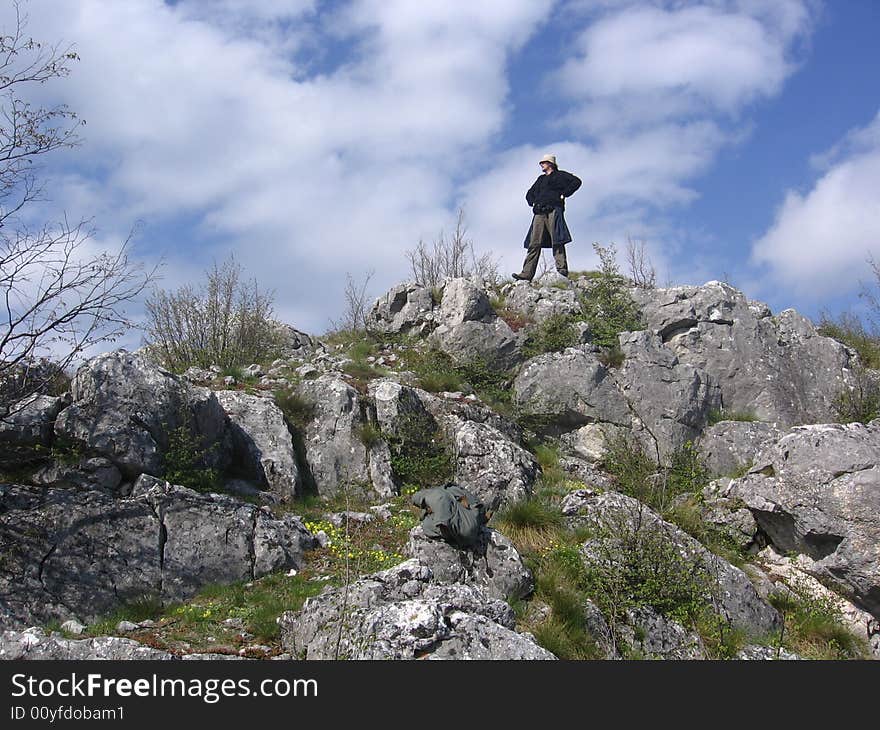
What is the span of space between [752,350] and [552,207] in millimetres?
5528

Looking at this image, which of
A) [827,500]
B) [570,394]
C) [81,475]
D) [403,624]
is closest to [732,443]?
[570,394]

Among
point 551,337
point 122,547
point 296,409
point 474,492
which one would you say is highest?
point 551,337

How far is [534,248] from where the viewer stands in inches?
677

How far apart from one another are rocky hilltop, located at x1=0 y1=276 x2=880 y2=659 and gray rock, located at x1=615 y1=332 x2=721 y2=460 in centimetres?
4

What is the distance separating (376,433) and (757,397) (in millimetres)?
7837

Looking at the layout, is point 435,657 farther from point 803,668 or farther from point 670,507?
point 670,507

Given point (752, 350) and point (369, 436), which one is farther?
point (752, 350)

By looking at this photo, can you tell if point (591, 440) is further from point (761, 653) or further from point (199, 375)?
point (199, 375)

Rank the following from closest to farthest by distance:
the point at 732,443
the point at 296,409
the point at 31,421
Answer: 1. the point at 31,421
2. the point at 296,409
3. the point at 732,443

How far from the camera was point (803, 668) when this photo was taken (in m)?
6.16

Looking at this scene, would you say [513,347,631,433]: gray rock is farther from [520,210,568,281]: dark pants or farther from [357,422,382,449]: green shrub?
[520,210,568,281]: dark pants

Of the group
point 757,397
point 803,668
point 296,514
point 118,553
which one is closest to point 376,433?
point 296,514

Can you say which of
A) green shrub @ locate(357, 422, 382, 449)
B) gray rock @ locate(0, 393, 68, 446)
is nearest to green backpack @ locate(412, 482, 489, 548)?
green shrub @ locate(357, 422, 382, 449)

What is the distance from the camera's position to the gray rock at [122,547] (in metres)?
7.42
